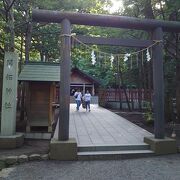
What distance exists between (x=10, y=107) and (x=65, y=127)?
2.70 meters

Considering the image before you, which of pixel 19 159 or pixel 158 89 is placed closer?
pixel 19 159

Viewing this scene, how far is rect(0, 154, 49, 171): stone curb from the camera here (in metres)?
8.30

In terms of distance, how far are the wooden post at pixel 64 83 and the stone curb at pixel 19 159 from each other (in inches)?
32.3

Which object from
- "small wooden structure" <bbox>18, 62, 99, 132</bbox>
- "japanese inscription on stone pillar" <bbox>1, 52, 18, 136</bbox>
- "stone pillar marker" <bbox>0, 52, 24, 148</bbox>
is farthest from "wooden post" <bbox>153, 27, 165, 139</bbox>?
"japanese inscription on stone pillar" <bbox>1, 52, 18, 136</bbox>

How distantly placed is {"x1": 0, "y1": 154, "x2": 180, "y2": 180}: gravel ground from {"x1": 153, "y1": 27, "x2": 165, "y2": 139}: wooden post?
129cm

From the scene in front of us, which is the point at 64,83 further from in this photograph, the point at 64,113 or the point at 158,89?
the point at 158,89

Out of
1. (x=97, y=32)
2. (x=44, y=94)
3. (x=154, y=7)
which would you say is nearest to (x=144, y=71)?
(x=97, y=32)

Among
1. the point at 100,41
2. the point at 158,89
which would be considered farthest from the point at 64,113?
the point at 158,89

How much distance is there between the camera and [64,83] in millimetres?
9289

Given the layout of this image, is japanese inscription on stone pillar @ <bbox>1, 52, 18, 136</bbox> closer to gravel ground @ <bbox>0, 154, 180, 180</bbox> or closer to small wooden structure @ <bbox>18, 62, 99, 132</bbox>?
small wooden structure @ <bbox>18, 62, 99, 132</bbox>

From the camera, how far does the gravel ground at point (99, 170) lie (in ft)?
Answer: 23.6

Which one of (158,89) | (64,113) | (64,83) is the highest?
(64,83)

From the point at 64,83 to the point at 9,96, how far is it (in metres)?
2.64

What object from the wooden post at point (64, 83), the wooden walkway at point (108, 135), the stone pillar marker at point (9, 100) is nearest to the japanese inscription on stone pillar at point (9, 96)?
the stone pillar marker at point (9, 100)
